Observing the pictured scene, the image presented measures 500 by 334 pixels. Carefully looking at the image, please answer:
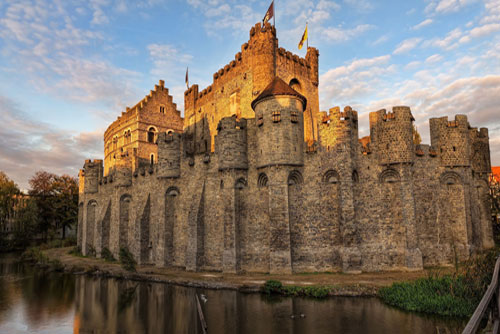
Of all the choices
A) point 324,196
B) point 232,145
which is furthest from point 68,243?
point 324,196

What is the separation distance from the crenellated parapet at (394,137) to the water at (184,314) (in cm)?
1033

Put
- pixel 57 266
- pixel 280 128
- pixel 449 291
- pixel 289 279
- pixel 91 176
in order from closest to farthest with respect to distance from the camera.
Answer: pixel 449 291 → pixel 289 279 → pixel 280 128 → pixel 57 266 → pixel 91 176

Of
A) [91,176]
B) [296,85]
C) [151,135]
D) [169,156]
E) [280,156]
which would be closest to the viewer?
[280,156]

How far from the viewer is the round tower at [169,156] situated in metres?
28.8

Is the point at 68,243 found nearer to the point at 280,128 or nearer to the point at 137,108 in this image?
the point at 137,108

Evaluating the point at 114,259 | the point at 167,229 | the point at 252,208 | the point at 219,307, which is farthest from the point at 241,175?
the point at 114,259

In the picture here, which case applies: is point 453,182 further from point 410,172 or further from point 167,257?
point 167,257

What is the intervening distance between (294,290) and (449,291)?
7.17 meters

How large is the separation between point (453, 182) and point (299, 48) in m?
17.5

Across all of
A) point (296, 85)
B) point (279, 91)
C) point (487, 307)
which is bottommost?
point (487, 307)

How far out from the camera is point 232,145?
24.3 m

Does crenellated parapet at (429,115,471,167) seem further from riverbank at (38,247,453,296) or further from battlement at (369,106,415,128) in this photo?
riverbank at (38,247,453,296)

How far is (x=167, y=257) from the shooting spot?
2758 centimetres

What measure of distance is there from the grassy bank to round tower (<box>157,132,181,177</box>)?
1951 cm
